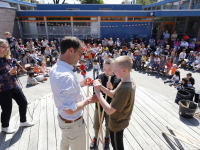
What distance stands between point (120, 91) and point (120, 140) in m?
0.88

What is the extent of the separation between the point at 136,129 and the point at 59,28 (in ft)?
44.5

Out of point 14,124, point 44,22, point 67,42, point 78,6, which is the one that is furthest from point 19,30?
point 67,42

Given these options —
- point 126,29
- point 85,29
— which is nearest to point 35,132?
point 85,29

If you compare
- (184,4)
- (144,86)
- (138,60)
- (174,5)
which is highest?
(174,5)

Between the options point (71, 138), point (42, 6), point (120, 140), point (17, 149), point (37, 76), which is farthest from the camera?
point (42, 6)

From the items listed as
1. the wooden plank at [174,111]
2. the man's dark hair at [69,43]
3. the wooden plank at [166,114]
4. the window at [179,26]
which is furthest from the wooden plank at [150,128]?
the window at [179,26]

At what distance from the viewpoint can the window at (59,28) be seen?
13.9 metres

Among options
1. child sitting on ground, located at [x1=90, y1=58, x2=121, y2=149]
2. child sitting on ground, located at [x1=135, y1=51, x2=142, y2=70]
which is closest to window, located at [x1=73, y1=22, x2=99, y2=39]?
child sitting on ground, located at [x1=135, y1=51, x2=142, y2=70]

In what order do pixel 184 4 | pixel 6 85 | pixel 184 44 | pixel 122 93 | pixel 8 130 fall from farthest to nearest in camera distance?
pixel 184 4
pixel 184 44
pixel 8 130
pixel 6 85
pixel 122 93

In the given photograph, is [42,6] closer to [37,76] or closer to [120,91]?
[37,76]

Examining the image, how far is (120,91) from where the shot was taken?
172 centimetres

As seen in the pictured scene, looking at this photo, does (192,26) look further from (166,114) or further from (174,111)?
(166,114)

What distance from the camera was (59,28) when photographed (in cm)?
1398

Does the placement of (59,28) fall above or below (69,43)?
above
